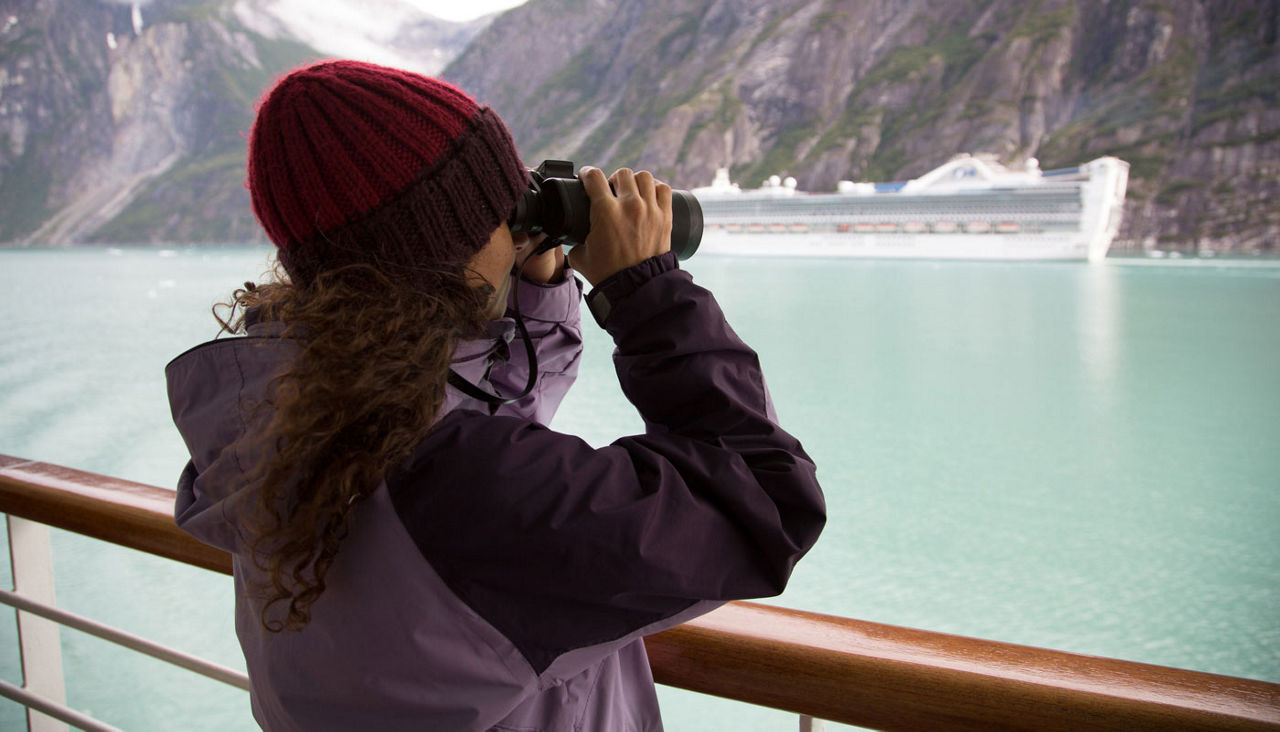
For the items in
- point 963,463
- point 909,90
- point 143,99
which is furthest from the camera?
point 909,90

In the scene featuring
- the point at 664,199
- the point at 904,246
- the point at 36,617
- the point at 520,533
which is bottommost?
the point at 904,246

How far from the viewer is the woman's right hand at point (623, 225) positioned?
1.23 ft

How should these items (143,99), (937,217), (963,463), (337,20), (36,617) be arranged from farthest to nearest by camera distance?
(143,99), (937,217), (337,20), (963,463), (36,617)

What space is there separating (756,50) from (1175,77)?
38.9 feet

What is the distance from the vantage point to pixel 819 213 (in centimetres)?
2200

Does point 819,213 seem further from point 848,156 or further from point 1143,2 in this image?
point 1143,2

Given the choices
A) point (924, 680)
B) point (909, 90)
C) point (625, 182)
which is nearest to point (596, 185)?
point (625, 182)

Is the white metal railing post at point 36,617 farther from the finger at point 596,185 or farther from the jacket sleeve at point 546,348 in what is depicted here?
the finger at point 596,185

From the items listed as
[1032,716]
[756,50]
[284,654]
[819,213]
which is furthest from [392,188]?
[756,50]

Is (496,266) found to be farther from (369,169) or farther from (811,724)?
(811,724)

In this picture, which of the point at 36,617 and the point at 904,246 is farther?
the point at 904,246

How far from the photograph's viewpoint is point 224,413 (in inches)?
12.9

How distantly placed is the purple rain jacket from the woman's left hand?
10cm

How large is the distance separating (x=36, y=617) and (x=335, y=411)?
28.7 inches
